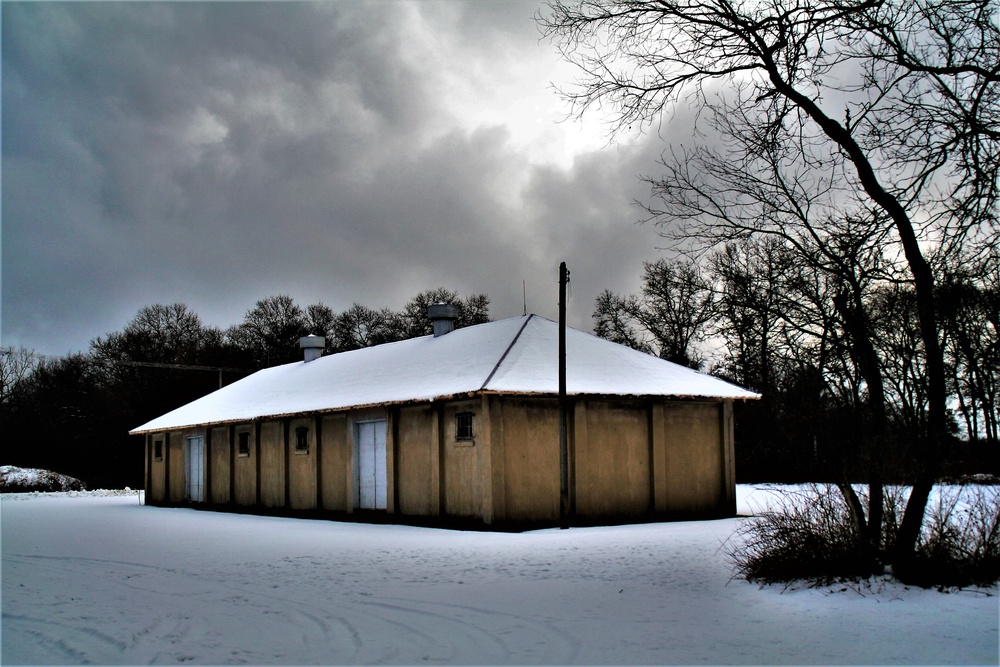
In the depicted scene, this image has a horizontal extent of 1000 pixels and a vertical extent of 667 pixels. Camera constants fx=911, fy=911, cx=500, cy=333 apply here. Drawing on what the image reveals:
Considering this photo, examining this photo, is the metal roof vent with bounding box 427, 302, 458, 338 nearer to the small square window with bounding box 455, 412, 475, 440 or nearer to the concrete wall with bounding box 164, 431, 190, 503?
the small square window with bounding box 455, 412, 475, 440

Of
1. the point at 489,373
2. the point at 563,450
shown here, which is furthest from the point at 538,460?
the point at 489,373

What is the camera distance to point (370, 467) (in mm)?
21453

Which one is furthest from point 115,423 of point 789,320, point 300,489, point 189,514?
point 789,320

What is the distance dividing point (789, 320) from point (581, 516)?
9425mm

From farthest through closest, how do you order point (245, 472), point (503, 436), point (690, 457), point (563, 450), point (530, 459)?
point (245, 472)
point (690, 457)
point (530, 459)
point (563, 450)
point (503, 436)

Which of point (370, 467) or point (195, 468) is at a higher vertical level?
point (370, 467)

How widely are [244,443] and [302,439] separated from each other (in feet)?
13.5

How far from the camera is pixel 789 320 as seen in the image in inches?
407

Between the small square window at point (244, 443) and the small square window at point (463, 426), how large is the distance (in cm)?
1088

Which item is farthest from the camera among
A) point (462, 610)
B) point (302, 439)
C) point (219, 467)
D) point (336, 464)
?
point (219, 467)

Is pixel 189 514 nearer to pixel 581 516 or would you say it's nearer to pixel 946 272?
pixel 581 516

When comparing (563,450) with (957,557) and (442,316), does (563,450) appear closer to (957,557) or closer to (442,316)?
(442,316)

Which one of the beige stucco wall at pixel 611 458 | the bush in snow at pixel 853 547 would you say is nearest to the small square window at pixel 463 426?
the beige stucco wall at pixel 611 458

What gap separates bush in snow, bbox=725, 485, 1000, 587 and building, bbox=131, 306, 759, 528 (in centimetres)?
804
